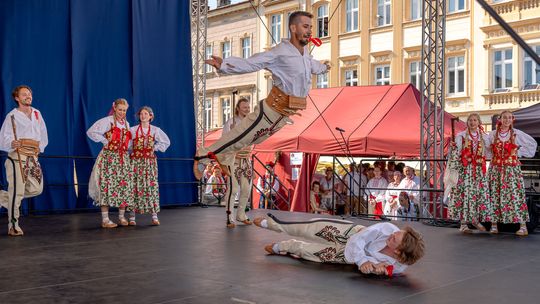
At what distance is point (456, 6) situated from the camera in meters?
18.0

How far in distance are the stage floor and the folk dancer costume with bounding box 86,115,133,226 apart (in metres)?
0.60

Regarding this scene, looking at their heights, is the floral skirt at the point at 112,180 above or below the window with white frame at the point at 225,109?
below

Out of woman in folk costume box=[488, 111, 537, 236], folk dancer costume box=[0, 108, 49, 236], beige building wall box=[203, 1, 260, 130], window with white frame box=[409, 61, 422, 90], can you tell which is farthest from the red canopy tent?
beige building wall box=[203, 1, 260, 130]

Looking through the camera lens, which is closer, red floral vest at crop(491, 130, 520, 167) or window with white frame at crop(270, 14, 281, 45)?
red floral vest at crop(491, 130, 520, 167)

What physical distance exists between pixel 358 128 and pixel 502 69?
7873 millimetres

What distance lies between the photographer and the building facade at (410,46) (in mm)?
16203

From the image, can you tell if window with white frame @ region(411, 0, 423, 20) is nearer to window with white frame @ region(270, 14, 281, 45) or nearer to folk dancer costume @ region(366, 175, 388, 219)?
window with white frame @ region(270, 14, 281, 45)

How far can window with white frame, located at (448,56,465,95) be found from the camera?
1778 centimetres

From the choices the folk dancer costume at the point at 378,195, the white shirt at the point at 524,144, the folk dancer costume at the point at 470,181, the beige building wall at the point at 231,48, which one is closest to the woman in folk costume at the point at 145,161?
the folk dancer costume at the point at 470,181

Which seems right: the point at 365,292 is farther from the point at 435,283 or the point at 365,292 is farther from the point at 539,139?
the point at 539,139

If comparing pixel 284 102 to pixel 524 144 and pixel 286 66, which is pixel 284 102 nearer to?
pixel 286 66

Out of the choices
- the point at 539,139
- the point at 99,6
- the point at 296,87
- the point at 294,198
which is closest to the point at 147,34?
the point at 99,6

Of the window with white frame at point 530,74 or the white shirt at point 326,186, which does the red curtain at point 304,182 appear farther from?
the window with white frame at point 530,74

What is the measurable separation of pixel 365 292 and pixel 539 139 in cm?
694
